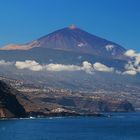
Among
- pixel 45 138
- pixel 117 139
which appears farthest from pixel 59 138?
pixel 117 139

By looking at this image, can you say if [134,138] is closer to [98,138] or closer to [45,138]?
[98,138]

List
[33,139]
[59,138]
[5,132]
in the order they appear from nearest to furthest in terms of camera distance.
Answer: [33,139], [59,138], [5,132]

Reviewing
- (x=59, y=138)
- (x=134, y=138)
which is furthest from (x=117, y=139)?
(x=59, y=138)

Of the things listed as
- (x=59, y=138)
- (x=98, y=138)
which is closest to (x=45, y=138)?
(x=59, y=138)

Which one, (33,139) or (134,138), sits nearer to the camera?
(33,139)

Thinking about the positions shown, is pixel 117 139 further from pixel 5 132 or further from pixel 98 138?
pixel 5 132

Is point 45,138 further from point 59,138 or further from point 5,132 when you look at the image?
point 5,132

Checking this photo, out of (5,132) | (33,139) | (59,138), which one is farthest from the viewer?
(5,132)

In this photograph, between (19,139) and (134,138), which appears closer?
(19,139)
